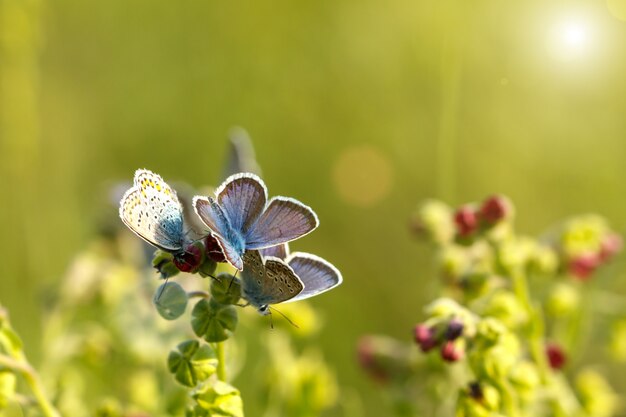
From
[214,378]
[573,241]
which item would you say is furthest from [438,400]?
[214,378]

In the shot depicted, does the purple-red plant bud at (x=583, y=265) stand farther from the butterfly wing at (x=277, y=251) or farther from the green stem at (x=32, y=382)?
the green stem at (x=32, y=382)

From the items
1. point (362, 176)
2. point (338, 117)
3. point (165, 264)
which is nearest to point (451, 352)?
point (165, 264)

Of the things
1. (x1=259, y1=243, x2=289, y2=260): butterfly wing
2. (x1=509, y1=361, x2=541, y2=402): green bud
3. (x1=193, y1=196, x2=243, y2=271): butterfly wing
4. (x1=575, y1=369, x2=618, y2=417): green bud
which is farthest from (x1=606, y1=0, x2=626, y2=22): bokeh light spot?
(x1=193, y1=196, x2=243, y2=271): butterfly wing

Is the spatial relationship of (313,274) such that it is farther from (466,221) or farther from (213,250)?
(466,221)

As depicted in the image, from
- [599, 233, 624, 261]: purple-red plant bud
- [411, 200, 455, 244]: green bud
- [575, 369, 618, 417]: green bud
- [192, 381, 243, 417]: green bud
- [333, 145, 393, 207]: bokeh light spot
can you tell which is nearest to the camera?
[192, 381, 243, 417]: green bud

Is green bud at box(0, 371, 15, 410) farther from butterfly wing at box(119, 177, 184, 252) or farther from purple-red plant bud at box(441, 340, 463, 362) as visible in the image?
purple-red plant bud at box(441, 340, 463, 362)

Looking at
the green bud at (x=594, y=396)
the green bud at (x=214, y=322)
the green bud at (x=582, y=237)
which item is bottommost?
the green bud at (x=214, y=322)

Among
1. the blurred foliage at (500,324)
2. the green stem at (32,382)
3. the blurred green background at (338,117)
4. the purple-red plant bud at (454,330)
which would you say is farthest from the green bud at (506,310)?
the blurred green background at (338,117)
